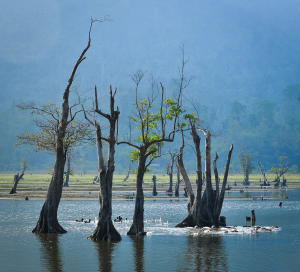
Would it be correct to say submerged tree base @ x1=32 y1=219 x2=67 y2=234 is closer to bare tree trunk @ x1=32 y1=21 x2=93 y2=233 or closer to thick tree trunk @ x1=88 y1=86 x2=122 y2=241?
bare tree trunk @ x1=32 y1=21 x2=93 y2=233

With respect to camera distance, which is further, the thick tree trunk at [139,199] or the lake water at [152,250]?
the thick tree trunk at [139,199]

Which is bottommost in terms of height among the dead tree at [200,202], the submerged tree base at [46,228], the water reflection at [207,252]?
the water reflection at [207,252]

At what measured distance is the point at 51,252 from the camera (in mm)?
28109

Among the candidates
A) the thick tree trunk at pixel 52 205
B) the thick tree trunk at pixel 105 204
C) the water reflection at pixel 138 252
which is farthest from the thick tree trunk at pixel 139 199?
the thick tree trunk at pixel 52 205

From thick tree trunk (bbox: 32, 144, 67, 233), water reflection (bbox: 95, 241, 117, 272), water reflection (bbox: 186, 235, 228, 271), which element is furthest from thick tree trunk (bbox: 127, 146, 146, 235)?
thick tree trunk (bbox: 32, 144, 67, 233)

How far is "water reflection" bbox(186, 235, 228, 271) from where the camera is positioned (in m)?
24.5

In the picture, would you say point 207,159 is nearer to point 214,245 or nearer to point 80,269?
point 214,245

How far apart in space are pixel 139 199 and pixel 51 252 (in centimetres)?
762

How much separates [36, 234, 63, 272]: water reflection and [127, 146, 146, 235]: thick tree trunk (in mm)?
5827

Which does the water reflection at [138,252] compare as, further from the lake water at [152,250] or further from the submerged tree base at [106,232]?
the submerged tree base at [106,232]

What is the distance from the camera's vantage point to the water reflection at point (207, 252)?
24.5m

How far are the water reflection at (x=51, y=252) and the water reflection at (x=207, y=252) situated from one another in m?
7.45

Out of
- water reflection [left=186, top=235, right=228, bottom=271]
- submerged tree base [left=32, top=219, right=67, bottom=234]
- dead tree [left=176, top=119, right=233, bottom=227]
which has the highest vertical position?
dead tree [left=176, top=119, right=233, bottom=227]

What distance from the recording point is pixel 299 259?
2689 centimetres
